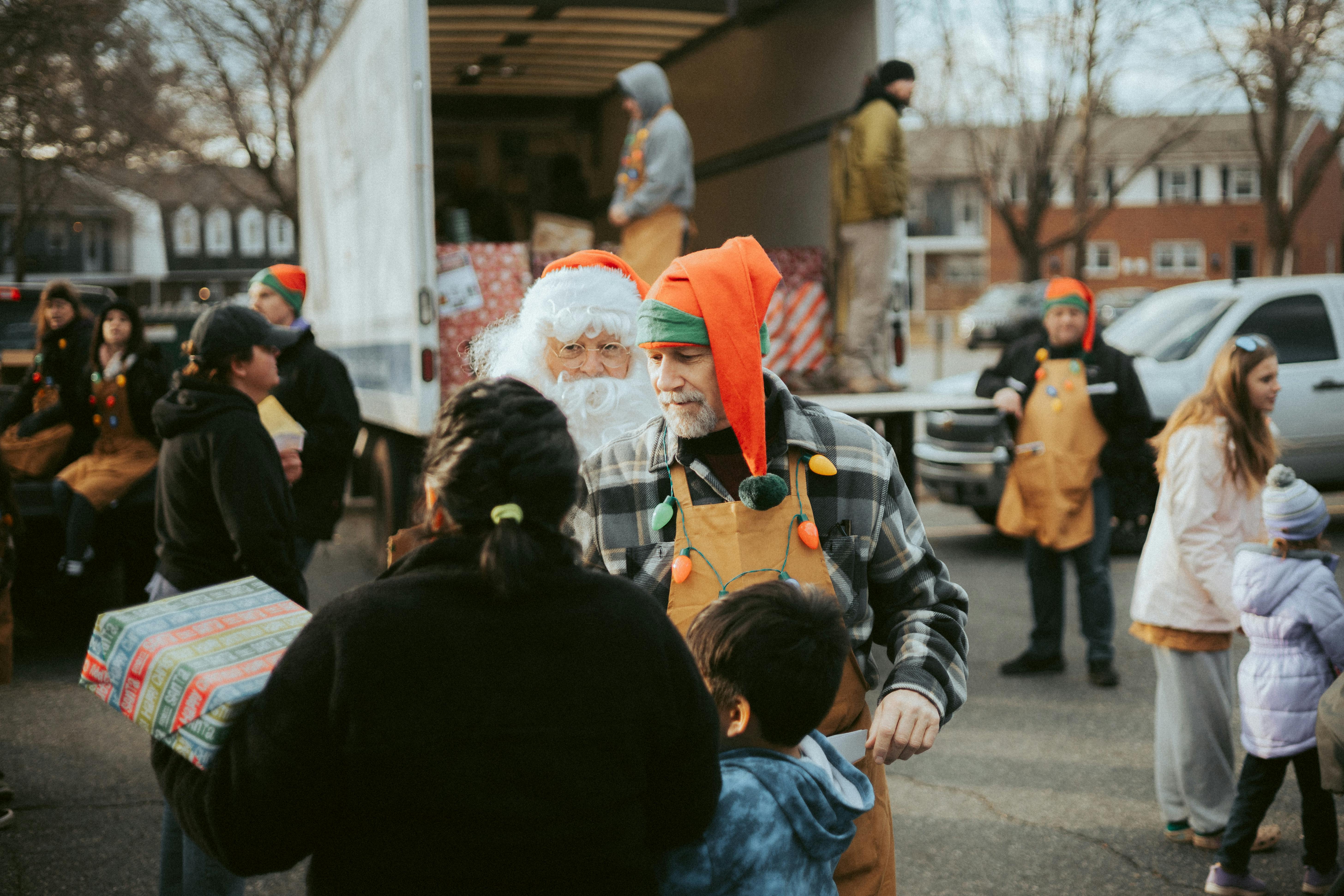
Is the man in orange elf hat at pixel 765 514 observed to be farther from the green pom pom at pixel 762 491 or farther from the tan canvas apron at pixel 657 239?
the tan canvas apron at pixel 657 239

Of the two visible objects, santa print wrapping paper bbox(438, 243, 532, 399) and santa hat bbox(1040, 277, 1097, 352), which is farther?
santa print wrapping paper bbox(438, 243, 532, 399)

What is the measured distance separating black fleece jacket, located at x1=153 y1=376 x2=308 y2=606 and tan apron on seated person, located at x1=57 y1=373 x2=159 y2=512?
2.83 m

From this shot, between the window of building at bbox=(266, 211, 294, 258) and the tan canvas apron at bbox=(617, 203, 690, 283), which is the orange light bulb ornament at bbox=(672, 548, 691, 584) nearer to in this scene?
the tan canvas apron at bbox=(617, 203, 690, 283)

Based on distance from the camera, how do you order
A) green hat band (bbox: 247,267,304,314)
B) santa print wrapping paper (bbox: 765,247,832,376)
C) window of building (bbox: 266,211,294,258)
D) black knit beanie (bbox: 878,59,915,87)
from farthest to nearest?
1. window of building (bbox: 266,211,294,258)
2. santa print wrapping paper (bbox: 765,247,832,376)
3. black knit beanie (bbox: 878,59,915,87)
4. green hat band (bbox: 247,267,304,314)

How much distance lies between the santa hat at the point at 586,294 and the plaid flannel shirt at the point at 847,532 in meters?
0.93

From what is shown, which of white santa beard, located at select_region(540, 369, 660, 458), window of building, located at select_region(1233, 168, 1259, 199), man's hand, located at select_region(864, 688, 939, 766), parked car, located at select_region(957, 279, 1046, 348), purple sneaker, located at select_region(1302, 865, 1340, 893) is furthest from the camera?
window of building, located at select_region(1233, 168, 1259, 199)

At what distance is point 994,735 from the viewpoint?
206 inches

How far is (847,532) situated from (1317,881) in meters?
2.45

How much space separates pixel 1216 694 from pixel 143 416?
504 centimetres

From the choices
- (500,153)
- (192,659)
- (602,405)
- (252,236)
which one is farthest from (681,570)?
(252,236)

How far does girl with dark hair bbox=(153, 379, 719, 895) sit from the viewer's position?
142cm

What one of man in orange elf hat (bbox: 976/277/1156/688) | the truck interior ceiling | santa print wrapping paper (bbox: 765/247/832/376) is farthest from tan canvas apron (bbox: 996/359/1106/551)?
the truck interior ceiling

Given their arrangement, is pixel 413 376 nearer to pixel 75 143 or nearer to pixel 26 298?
pixel 26 298

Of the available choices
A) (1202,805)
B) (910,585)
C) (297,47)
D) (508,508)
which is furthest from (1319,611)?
(297,47)
